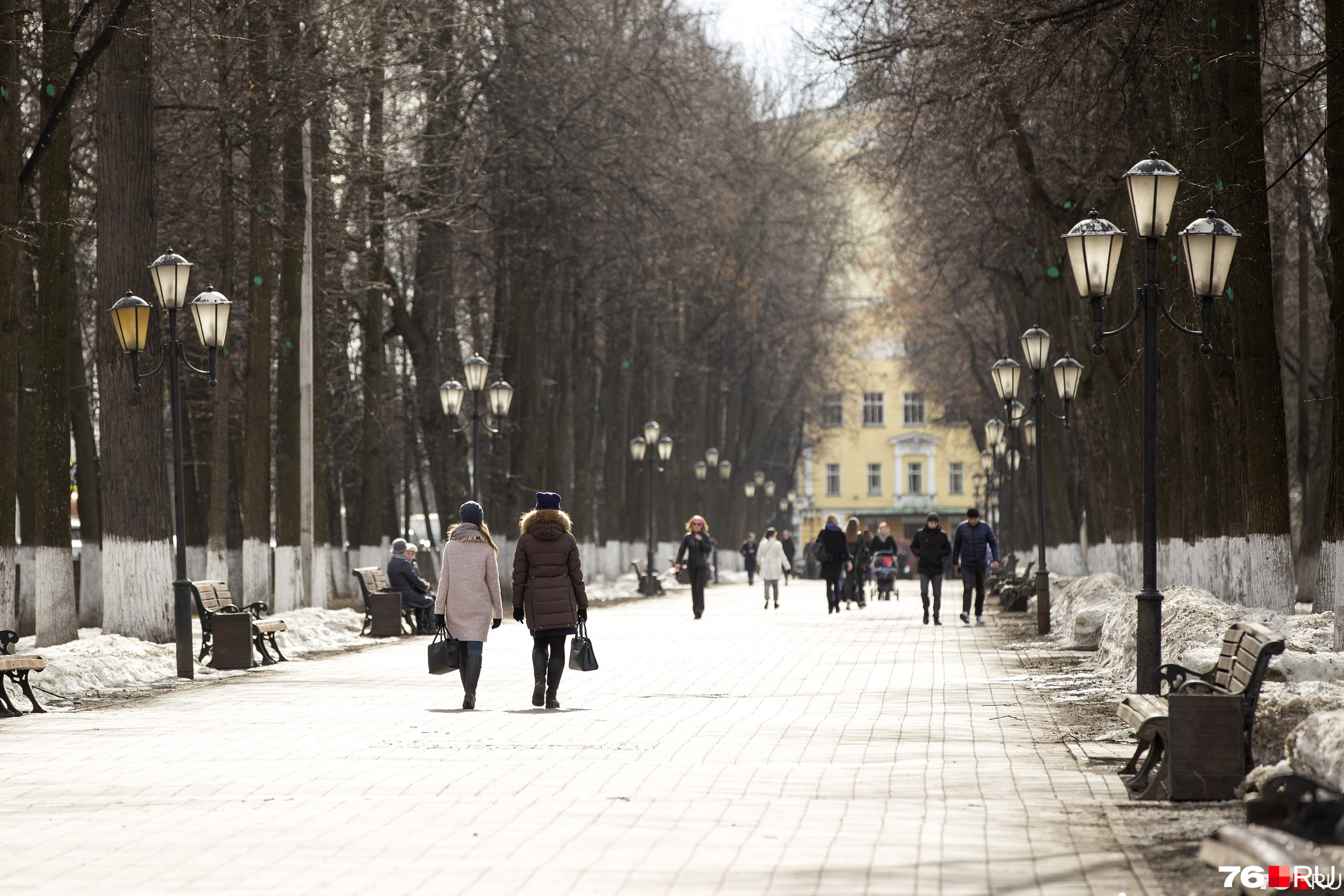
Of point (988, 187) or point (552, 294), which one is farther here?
point (552, 294)

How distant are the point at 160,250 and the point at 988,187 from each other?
13.1 meters

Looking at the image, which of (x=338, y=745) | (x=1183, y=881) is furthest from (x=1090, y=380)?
(x=1183, y=881)

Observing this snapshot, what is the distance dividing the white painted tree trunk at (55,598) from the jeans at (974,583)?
44.4 ft

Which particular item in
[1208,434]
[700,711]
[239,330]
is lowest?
[700,711]

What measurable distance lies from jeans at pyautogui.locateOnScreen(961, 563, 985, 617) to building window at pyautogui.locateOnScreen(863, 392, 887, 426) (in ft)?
291

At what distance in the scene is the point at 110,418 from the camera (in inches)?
736

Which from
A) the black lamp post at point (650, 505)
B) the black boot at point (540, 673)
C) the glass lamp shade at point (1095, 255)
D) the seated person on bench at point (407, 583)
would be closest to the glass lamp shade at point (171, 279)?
the black boot at point (540, 673)

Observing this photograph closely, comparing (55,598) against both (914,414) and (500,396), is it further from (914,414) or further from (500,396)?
(914,414)

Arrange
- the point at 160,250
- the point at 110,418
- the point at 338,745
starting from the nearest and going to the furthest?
the point at 338,745, the point at 110,418, the point at 160,250

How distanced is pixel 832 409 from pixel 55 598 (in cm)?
7545

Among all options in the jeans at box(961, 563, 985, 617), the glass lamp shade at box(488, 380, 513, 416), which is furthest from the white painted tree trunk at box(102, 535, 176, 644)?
the jeans at box(961, 563, 985, 617)

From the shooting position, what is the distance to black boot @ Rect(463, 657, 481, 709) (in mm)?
13594

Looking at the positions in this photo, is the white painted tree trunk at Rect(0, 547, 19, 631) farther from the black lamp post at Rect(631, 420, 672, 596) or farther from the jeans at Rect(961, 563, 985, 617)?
the black lamp post at Rect(631, 420, 672, 596)

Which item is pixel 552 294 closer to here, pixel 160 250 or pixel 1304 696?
pixel 160 250
